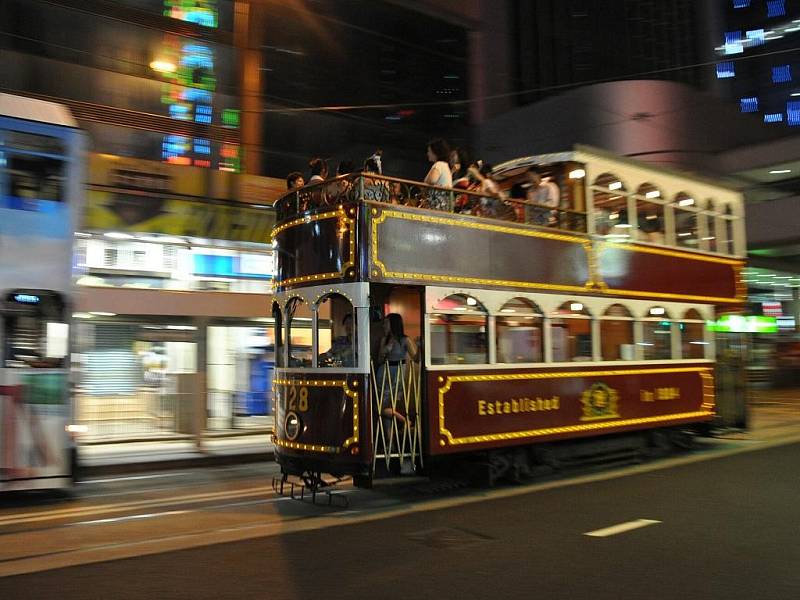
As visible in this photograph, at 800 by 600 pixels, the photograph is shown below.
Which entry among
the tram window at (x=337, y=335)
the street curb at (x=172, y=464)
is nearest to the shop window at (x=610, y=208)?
the tram window at (x=337, y=335)

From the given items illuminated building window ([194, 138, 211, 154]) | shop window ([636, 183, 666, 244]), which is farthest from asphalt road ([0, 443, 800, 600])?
illuminated building window ([194, 138, 211, 154])

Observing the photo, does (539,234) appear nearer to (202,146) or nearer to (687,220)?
(687,220)

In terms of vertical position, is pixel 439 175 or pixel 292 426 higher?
pixel 439 175

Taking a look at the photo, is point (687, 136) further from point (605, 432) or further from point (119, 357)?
point (119, 357)

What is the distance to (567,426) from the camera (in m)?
8.86

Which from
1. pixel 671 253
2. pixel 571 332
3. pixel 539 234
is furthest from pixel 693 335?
pixel 539 234

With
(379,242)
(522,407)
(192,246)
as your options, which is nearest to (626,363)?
(522,407)

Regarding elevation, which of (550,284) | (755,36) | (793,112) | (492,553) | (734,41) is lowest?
(492,553)

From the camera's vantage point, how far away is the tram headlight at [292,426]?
7.52 meters

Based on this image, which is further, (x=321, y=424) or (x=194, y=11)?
(x=194, y=11)

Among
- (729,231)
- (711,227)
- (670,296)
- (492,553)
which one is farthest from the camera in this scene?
(729,231)

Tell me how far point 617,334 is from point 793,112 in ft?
250

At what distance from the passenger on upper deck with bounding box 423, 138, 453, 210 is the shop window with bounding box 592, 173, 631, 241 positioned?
2.46m

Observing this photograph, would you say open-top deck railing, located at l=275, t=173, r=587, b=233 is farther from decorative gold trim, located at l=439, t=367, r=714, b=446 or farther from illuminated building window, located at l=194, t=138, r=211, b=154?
illuminated building window, located at l=194, t=138, r=211, b=154
